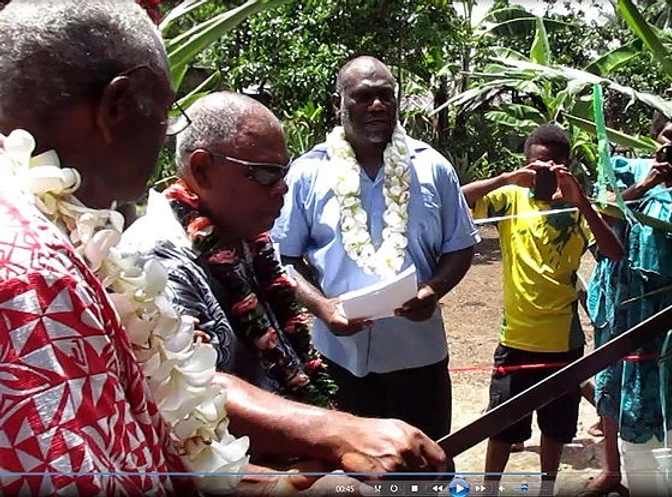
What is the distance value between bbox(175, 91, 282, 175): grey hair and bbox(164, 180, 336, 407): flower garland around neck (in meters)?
0.09

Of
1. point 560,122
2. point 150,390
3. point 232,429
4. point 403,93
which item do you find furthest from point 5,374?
point 403,93

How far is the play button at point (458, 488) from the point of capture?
4.74 ft

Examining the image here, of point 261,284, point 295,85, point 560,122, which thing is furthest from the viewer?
point 295,85

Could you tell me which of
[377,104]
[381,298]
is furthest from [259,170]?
[377,104]

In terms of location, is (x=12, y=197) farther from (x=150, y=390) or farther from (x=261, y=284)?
(x=261, y=284)

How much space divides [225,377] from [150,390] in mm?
402

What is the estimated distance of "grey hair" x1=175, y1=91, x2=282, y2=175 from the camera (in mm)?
2027

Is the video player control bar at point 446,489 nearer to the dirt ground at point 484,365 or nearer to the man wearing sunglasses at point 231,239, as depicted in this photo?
the dirt ground at point 484,365

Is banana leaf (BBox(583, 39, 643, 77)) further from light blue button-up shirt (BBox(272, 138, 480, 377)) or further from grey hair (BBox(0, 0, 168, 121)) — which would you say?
grey hair (BBox(0, 0, 168, 121))

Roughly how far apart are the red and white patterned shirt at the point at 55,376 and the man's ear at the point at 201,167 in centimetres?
91

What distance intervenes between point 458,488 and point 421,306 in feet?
5.70

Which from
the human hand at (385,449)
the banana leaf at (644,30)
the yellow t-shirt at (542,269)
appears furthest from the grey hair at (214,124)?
the yellow t-shirt at (542,269)

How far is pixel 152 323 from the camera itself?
1.33 meters

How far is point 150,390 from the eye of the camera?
1.32m
